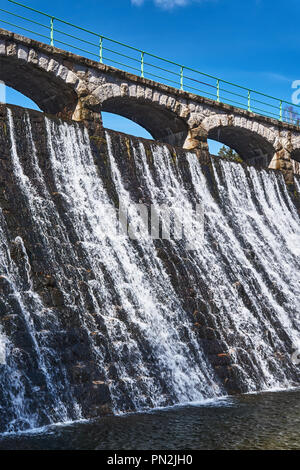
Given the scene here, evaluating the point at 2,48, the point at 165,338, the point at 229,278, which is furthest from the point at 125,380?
the point at 2,48

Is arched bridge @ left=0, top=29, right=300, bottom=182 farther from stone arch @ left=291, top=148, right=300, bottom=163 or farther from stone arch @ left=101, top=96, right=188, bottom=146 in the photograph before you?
stone arch @ left=291, top=148, right=300, bottom=163

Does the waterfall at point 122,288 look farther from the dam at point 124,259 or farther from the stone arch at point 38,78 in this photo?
the stone arch at point 38,78

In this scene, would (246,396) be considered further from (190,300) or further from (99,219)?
(99,219)

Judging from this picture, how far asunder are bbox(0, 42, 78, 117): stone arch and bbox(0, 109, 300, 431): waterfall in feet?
5.67

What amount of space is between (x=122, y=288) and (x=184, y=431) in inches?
205

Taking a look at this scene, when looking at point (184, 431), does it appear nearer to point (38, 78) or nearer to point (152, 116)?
point (38, 78)

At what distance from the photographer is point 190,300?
Answer: 571 inches

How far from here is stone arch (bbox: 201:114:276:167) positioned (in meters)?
22.4

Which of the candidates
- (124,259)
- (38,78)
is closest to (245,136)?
(38,78)

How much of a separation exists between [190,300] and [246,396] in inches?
124

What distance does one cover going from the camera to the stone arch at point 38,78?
16.5 m

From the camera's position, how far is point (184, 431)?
8.73 m
